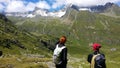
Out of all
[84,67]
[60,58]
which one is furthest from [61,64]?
[84,67]

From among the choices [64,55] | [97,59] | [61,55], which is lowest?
[61,55]

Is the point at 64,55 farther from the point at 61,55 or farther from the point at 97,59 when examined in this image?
the point at 97,59

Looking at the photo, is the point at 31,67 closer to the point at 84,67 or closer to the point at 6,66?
the point at 6,66

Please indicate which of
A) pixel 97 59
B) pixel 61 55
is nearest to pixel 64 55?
pixel 61 55

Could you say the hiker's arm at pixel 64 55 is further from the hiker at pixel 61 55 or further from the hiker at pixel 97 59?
the hiker at pixel 97 59

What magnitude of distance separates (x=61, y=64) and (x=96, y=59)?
374 cm

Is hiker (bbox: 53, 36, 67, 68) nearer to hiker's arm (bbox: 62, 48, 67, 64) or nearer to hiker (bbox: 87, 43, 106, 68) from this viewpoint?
hiker's arm (bbox: 62, 48, 67, 64)

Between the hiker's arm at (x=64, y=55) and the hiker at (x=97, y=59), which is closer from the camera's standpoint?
the hiker at (x=97, y=59)

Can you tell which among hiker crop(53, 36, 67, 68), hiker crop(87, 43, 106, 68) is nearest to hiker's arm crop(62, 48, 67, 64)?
hiker crop(53, 36, 67, 68)

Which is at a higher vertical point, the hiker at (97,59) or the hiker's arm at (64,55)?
the hiker at (97,59)

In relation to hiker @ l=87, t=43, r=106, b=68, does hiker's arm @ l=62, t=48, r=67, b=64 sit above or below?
below

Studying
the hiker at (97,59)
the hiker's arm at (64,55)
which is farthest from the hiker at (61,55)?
the hiker at (97,59)

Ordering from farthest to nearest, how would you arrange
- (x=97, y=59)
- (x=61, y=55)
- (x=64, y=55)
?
(x=61, y=55) → (x=64, y=55) → (x=97, y=59)

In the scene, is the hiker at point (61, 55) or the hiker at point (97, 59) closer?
the hiker at point (97, 59)
